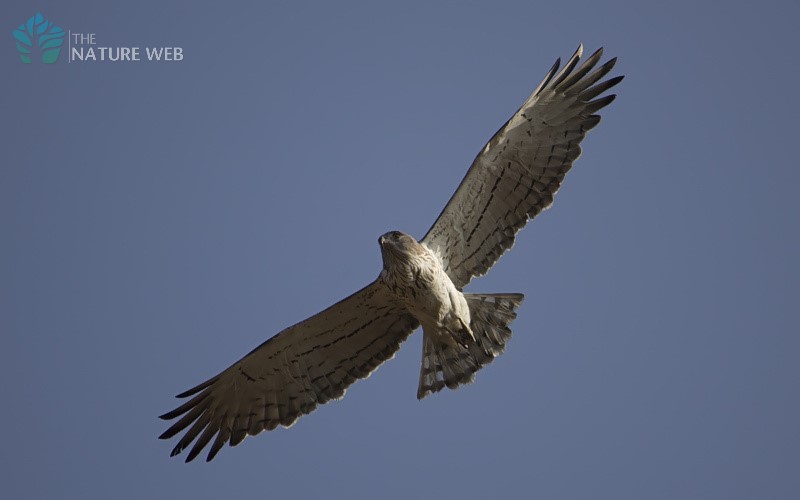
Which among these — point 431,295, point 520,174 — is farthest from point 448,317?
point 520,174

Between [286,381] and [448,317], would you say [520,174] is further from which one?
[286,381]

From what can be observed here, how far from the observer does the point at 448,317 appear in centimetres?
1005

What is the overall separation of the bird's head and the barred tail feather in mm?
1038

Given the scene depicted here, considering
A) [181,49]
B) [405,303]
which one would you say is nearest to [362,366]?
[405,303]

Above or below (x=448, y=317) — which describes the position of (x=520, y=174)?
above

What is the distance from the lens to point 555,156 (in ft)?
34.0

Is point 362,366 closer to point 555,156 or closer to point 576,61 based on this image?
point 555,156

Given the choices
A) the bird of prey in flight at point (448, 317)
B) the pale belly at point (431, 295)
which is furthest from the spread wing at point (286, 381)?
the pale belly at point (431, 295)

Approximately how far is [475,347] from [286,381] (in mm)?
2202

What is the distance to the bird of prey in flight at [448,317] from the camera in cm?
1021

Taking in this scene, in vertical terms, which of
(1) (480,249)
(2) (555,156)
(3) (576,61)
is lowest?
(1) (480,249)

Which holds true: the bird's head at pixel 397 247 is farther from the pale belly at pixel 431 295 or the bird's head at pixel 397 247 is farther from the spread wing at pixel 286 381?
the spread wing at pixel 286 381

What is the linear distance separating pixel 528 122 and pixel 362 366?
336cm

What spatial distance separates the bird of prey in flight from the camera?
33.5 ft
